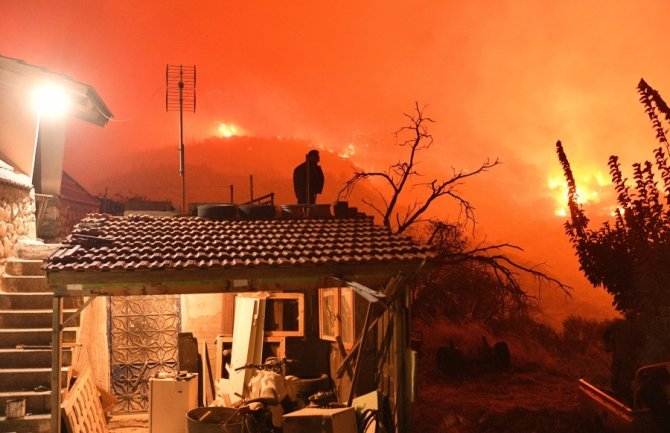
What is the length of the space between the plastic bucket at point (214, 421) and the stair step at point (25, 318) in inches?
143

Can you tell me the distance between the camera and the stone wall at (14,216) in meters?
11.0

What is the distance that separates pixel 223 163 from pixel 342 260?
6395cm

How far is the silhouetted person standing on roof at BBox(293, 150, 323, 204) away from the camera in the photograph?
12.9 metres

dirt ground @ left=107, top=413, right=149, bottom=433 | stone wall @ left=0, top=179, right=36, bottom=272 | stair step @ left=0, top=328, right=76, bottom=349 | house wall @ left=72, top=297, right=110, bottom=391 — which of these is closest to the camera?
stair step @ left=0, top=328, right=76, bottom=349

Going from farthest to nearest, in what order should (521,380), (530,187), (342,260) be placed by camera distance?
(530,187) → (521,380) → (342,260)

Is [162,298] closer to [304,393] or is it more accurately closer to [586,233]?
→ [304,393]

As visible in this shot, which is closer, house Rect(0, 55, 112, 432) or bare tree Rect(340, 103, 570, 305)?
house Rect(0, 55, 112, 432)

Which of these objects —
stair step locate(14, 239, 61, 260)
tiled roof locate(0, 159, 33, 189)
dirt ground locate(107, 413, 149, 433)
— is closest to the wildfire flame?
dirt ground locate(107, 413, 149, 433)

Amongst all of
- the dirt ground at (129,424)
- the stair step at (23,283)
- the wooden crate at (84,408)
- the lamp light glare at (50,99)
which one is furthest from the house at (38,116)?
the dirt ground at (129,424)

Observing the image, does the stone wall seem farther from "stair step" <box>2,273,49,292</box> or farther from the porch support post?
the porch support post

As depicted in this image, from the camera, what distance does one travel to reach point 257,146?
73.4 metres

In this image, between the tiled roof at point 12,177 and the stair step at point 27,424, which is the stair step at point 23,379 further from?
the tiled roof at point 12,177

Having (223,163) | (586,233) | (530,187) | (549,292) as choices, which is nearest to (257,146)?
(223,163)

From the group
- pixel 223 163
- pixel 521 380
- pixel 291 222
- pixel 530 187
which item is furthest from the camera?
pixel 530 187
